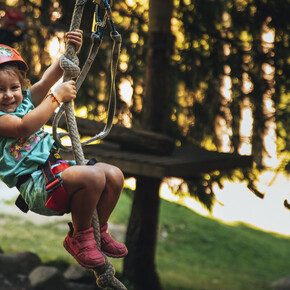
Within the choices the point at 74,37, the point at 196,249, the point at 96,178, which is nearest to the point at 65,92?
the point at 74,37

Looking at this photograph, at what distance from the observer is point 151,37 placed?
4.92m

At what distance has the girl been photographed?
1.75 m

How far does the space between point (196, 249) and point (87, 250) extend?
271 inches

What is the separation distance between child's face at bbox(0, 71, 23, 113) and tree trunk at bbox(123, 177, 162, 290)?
3602mm

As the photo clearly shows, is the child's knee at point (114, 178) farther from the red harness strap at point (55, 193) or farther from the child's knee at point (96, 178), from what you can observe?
the red harness strap at point (55, 193)

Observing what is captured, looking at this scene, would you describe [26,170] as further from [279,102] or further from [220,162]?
[279,102]

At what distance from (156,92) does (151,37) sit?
1.76 ft

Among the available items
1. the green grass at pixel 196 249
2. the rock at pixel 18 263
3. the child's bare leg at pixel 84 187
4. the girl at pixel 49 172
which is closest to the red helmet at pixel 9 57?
the girl at pixel 49 172

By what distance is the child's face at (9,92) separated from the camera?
5.99 feet

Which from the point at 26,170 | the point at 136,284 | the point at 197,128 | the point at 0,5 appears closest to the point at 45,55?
the point at 0,5

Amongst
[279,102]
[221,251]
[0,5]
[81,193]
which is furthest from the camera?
[221,251]

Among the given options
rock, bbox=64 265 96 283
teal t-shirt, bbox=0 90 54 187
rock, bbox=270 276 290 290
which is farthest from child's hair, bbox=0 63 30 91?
rock, bbox=270 276 290 290

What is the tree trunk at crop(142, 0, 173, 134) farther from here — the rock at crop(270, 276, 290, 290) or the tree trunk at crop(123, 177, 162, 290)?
the rock at crop(270, 276, 290, 290)

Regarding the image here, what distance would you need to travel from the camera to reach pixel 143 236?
5.57 meters
